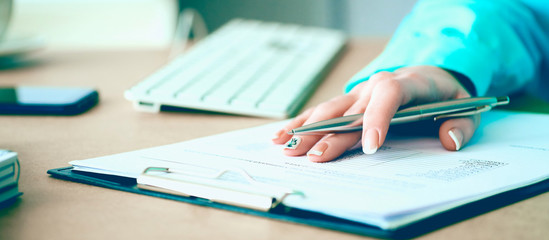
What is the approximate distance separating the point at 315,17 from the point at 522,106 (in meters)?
1.96

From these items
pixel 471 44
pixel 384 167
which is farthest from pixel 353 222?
pixel 471 44

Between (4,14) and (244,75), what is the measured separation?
46 cm

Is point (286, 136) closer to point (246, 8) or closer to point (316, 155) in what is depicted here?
point (316, 155)

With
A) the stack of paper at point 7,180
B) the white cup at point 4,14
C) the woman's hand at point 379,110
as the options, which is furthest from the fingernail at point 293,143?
the white cup at point 4,14

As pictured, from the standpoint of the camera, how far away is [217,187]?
0.35 meters

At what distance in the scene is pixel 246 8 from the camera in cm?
254

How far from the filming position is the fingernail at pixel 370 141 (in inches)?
16.2

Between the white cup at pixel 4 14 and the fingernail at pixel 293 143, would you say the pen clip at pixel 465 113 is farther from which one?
the white cup at pixel 4 14

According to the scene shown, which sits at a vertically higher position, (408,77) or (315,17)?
(408,77)

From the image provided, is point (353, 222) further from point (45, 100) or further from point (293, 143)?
point (45, 100)

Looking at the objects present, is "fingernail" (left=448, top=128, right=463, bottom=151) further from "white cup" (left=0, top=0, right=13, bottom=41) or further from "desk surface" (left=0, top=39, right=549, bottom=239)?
"white cup" (left=0, top=0, right=13, bottom=41)

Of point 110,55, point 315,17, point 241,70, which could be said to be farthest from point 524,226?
point 315,17

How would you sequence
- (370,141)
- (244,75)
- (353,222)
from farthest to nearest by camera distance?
(244,75)
(370,141)
(353,222)

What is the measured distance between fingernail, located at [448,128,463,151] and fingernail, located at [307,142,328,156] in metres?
0.11
